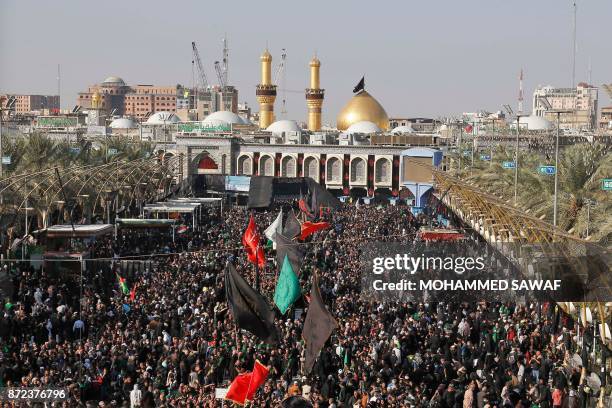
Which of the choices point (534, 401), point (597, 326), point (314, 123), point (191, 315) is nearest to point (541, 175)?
point (597, 326)

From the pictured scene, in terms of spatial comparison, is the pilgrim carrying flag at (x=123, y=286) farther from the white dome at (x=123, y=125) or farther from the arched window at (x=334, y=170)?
the white dome at (x=123, y=125)

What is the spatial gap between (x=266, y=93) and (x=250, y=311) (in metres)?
94.5

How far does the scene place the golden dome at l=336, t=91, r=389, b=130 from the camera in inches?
4488

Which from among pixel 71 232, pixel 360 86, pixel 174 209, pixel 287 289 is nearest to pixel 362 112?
pixel 360 86

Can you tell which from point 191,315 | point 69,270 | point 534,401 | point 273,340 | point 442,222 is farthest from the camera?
point 442,222

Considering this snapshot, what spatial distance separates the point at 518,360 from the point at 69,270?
46.7 feet

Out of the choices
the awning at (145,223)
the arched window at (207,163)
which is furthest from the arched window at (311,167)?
the awning at (145,223)

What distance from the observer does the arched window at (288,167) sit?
3772 inches

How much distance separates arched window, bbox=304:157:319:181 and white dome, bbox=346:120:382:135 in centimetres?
873

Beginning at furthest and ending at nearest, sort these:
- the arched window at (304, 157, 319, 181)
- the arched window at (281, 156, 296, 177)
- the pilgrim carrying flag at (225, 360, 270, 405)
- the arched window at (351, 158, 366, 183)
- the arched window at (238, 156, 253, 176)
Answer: the arched window at (238, 156, 253, 176) < the arched window at (281, 156, 296, 177) < the arched window at (304, 157, 319, 181) < the arched window at (351, 158, 366, 183) < the pilgrim carrying flag at (225, 360, 270, 405)

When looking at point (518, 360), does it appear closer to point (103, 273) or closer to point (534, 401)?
point (534, 401)

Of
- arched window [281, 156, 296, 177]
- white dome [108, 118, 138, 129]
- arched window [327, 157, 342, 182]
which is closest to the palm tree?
arched window [327, 157, 342, 182]

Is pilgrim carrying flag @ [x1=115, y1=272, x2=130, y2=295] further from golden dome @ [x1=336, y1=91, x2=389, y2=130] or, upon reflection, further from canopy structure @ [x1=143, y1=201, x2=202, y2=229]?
golden dome @ [x1=336, y1=91, x2=389, y2=130]

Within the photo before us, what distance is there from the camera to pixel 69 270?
30531 mm
